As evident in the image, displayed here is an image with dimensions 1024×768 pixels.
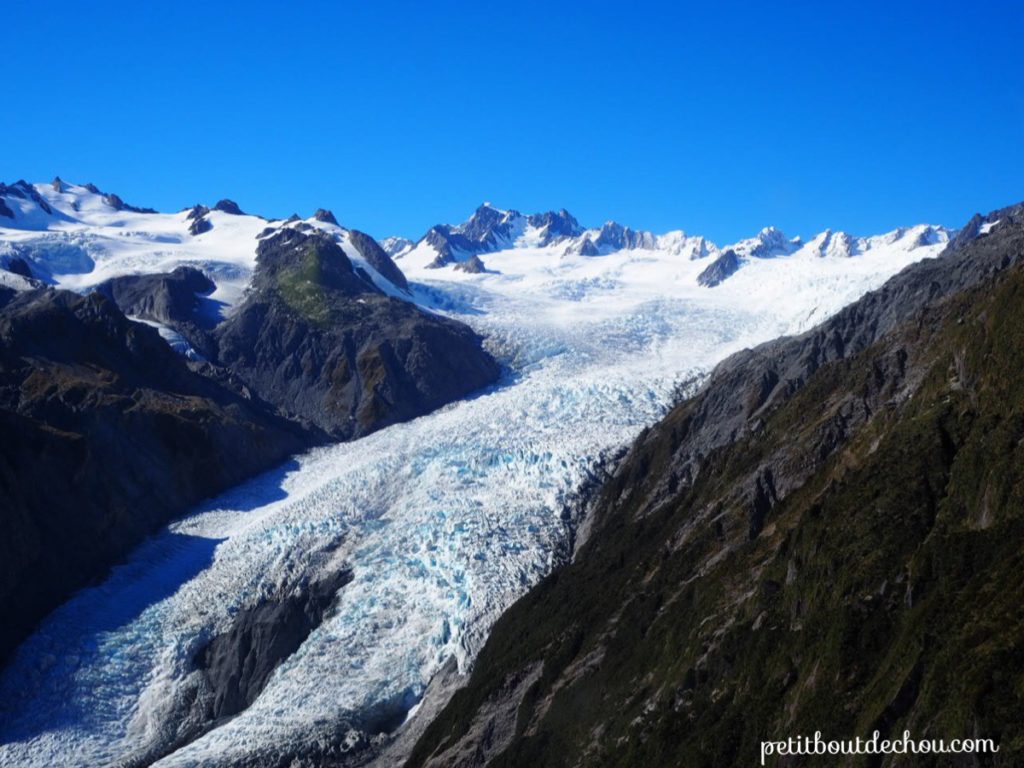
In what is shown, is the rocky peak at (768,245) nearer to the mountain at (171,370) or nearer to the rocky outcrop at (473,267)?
the rocky outcrop at (473,267)

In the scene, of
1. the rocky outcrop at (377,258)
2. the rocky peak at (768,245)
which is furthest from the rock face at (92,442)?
the rocky peak at (768,245)

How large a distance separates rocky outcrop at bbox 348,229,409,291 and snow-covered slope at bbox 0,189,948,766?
93.6ft

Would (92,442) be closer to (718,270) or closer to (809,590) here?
(809,590)

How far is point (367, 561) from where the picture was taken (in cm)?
5434

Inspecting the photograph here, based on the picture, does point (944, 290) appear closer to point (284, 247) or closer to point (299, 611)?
point (299, 611)

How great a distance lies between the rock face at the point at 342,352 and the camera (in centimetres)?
8544

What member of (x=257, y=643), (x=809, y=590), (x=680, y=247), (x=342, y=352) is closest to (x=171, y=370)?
(x=342, y=352)

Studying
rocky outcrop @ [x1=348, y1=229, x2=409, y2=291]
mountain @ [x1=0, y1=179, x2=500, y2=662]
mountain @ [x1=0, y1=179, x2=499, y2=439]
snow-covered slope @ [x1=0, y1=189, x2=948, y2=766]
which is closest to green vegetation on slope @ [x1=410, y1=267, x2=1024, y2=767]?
snow-covered slope @ [x1=0, y1=189, x2=948, y2=766]

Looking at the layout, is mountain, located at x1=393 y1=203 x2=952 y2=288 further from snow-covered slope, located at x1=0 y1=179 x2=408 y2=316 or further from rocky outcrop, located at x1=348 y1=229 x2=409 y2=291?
snow-covered slope, located at x1=0 y1=179 x2=408 y2=316

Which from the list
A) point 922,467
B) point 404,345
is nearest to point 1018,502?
point 922,467

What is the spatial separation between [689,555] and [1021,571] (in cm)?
1946

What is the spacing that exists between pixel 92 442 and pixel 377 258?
224ft

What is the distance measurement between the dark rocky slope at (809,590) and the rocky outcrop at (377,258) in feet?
244

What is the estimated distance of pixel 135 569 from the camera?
5778cm
